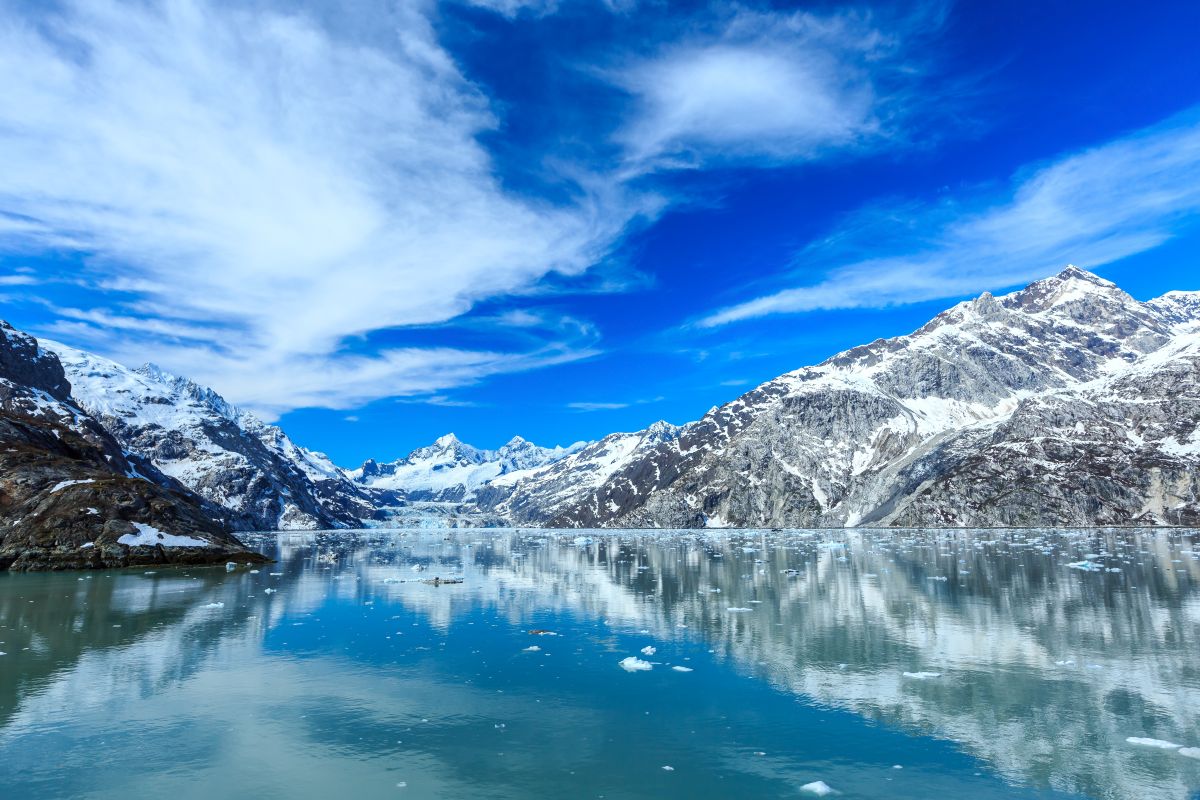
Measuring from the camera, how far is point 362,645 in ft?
113

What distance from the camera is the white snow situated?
A: 85000mm

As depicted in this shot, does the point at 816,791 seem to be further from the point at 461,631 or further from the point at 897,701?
the point at 461,631

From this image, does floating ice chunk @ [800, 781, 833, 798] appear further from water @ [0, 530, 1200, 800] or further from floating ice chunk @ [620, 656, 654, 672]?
floating ice chunk @ [620, 656, 654, 672]

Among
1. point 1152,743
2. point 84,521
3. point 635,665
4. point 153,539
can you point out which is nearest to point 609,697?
point 635,665

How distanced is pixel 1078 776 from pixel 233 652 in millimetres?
34573

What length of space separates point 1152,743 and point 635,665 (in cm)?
1766

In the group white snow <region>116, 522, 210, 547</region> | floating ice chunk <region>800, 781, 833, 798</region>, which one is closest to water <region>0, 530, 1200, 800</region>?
floating ice chunk <region>800, 781, 833, 798</region>

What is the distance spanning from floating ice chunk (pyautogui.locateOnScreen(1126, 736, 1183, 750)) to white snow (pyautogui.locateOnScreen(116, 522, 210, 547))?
10039 centimetres

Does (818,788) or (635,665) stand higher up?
(635,665)

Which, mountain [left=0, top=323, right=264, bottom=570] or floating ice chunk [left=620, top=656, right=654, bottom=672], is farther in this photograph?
mountain [left=0, top=323, right=264, bottom=570]

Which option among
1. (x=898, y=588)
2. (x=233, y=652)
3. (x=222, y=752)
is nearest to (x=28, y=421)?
(x=233, y=652)

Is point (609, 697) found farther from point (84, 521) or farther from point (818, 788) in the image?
point (84, 521)

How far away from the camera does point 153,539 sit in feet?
287

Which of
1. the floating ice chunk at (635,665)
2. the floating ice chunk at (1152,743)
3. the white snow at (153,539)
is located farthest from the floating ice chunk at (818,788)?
the white snow at (153,539)
